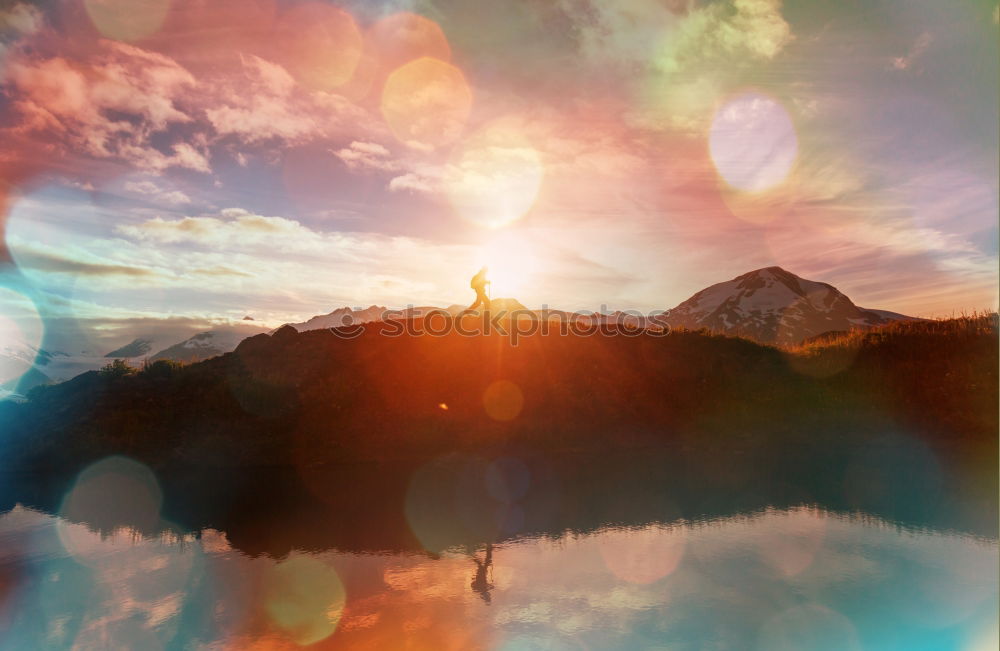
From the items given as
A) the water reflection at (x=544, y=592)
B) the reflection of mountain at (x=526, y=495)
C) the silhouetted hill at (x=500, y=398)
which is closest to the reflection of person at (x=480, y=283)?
the silhouetted hill at (x=500, y=398)

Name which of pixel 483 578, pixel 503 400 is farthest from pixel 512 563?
pixel 503 400

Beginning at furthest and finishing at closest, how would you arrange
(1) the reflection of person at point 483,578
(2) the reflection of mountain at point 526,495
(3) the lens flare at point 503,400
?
(3) the lens flare at point 503,400 < (2) the reflection of mountain at point 526,495 < (1) the reflection of person at point 483,578

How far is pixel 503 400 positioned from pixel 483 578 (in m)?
20.8

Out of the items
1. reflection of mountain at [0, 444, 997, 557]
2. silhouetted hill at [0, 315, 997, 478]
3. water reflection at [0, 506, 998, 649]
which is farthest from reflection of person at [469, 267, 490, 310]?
water reflection at [0, 506, 998, 649]

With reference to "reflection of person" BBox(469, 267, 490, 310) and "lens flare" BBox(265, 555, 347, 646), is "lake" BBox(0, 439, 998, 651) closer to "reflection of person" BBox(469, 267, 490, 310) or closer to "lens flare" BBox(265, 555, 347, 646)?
"lens flare" BBox(265, 555, 347, 646)

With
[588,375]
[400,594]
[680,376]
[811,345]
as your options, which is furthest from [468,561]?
[811,345]

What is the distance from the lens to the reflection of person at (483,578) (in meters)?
14.3

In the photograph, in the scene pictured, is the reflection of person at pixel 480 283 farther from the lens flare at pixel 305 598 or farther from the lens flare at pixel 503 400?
the lens flare at pixel 305 598

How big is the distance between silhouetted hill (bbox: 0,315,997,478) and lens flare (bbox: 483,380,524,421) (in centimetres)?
12

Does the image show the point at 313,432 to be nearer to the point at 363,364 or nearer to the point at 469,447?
the point at 363,364

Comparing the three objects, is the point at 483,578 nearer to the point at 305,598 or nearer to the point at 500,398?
the point at 305,598

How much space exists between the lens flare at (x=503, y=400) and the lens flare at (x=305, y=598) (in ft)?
60.2

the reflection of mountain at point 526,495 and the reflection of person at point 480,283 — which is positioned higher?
the reflection of person at point 480,283

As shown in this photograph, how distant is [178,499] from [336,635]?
16967 mm
